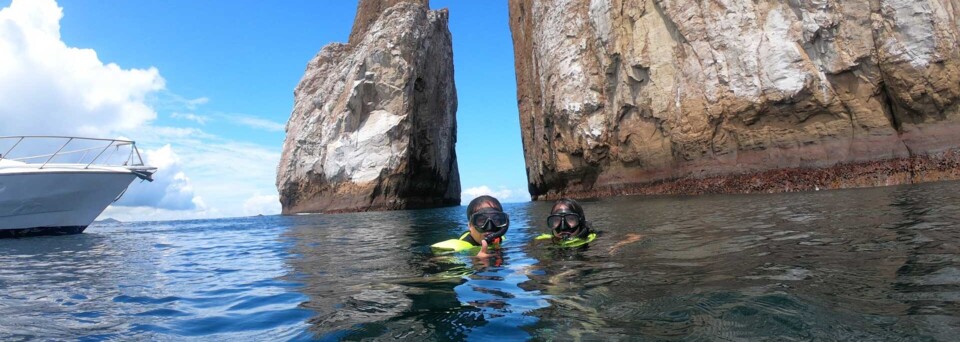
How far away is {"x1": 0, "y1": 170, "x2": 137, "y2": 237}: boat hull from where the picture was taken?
15375 millimetres

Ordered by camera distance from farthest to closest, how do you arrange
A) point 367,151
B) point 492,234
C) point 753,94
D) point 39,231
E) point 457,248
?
point 367,151 < point 753,94 < point 39,231 < point 457,248 < point 492,234

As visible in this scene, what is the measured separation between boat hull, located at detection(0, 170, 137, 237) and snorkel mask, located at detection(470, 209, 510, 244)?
15515mm

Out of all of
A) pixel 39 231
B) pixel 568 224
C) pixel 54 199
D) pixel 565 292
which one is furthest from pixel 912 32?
pixel 39 231

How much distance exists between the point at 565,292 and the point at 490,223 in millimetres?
2160

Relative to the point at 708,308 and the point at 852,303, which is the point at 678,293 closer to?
the point at 708,308

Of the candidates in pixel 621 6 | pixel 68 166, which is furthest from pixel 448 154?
pixel 68 166

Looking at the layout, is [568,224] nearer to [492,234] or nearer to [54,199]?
[492,234]

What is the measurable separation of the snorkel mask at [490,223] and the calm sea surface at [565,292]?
0.35 metres

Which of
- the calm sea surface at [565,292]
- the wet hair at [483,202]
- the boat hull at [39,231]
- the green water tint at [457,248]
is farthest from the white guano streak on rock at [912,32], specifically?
the boat hull at [39,231]

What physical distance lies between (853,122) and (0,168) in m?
26.4

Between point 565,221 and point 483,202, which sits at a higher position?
point 483,202

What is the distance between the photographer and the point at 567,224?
646 centimetres

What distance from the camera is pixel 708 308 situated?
3172mm

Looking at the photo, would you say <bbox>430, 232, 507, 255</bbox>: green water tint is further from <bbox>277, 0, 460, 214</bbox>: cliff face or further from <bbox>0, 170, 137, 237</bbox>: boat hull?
<bbox>277, 0, 460, 214</bbox>: cliff face
